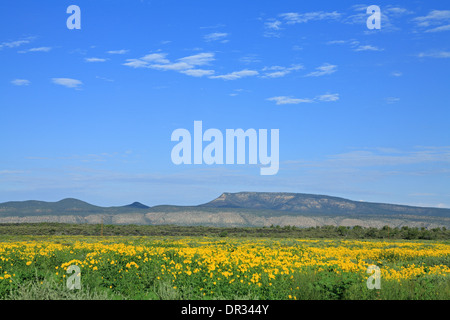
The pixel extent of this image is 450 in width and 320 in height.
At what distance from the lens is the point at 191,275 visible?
13.1 m

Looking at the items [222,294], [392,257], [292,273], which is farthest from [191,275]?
[392,257]

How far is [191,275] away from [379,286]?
16.4 feet

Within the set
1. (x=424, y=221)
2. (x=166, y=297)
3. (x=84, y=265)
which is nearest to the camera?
(x=166, y=297)

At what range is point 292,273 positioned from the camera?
13375 mm

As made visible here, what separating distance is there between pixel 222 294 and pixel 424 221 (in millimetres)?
204762
